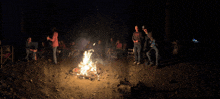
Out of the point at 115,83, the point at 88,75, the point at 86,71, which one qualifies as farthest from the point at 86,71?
the point at 115,83

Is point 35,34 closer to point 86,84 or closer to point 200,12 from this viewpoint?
point 86,84

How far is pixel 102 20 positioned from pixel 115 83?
1193 cm

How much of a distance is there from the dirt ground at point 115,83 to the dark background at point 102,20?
758cm

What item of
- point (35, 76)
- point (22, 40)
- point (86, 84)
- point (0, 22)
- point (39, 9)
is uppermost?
point (39, 9)

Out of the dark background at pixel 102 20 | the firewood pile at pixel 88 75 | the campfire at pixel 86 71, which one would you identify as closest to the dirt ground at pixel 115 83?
the firewood pile at pixel 88 75

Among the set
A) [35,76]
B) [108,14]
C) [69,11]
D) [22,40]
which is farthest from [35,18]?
[35,76]

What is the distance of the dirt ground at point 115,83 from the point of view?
480 centimetres

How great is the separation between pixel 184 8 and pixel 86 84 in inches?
566

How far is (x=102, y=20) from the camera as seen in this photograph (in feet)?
57.2

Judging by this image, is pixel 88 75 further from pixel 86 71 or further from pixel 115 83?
pixel 115 83

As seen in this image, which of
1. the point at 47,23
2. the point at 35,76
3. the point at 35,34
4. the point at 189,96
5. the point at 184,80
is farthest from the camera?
the point at 47,23

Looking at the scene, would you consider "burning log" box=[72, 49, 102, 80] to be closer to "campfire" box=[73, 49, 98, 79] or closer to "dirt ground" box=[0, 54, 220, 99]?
"campfire" box=[73, 49, 98, 79]

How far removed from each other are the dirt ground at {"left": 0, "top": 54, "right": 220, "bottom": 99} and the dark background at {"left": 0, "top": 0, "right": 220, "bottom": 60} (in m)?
7.58

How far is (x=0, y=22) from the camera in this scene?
39.9 ft
